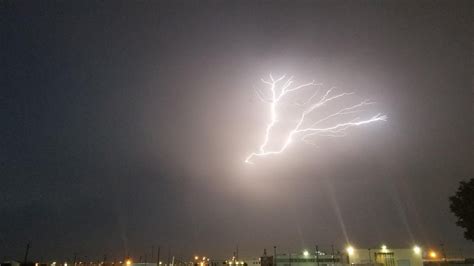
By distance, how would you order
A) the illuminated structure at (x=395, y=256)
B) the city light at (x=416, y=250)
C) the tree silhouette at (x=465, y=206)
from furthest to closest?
the city light at (x=416, y=250)
the illuminated structure at (x=395, y=256)
the tree silhouette at (x=465, y=206)

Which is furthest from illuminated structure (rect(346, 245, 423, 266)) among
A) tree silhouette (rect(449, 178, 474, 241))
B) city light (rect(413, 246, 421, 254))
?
tree silhouette (rect(449, 178, 474, 241))

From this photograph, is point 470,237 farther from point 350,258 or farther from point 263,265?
point 263,265

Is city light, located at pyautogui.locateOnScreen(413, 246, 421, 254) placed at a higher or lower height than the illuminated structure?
higher

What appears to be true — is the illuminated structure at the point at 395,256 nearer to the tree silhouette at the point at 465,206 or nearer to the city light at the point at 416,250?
the city light at the point at 416,250

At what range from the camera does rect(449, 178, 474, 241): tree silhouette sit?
35.4 meters

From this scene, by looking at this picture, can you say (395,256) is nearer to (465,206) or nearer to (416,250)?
(416,250)

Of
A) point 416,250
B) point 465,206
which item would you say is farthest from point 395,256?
point 465,206

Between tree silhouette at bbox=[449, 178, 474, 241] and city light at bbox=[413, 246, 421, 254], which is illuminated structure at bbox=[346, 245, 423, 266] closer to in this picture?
city light at bbox=[413, 246, 421, 254]

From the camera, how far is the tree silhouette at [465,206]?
35.4 meters

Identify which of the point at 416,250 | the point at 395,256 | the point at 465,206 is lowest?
the point at 395,256

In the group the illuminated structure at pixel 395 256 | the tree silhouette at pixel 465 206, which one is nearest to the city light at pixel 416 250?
the illuminated structure at pixel 395 256

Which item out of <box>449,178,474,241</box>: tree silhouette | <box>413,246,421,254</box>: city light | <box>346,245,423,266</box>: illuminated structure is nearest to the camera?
<box>449,178,474,241</box>: tree silhouette

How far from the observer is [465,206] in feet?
118

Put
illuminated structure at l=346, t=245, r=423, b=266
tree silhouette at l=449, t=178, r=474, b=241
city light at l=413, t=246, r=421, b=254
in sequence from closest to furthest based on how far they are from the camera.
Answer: tree silhouette at l=449, t=178, r=474, b=241 < illuminated structure at l=346, t=245, r=423, b=266 < city light at l=413, t=246, r=421, b=254
